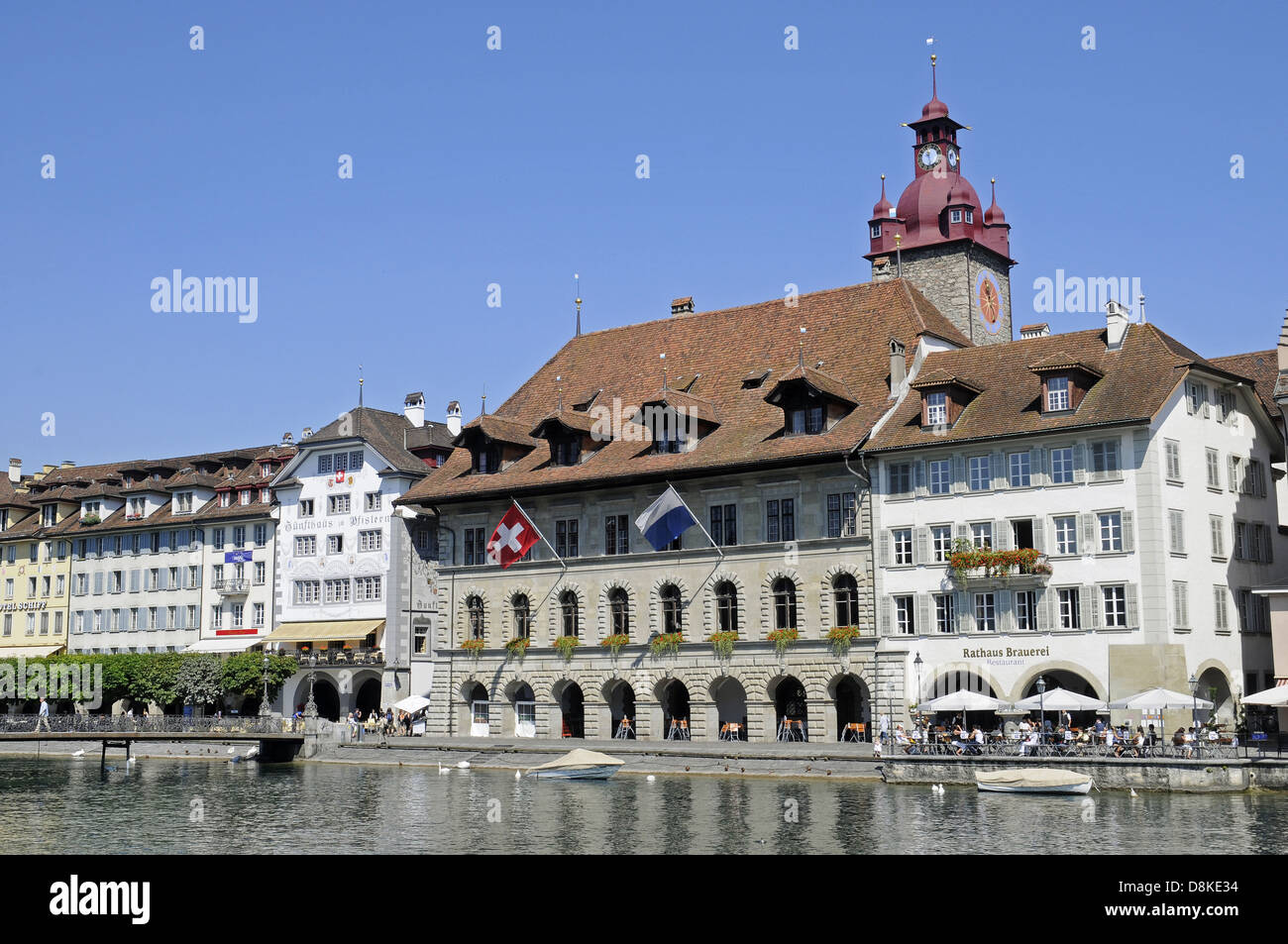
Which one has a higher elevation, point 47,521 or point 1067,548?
point 47,521

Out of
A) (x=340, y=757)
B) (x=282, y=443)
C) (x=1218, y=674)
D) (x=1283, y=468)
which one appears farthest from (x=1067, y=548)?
(x=282, y=443)

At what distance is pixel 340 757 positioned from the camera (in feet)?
213

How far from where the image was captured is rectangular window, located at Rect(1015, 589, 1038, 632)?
5281cm

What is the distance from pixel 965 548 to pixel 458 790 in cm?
2006

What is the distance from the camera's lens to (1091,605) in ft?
170

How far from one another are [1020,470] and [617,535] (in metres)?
18.3

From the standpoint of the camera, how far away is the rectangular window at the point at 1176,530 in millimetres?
51438

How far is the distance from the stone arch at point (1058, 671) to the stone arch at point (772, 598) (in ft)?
30.1

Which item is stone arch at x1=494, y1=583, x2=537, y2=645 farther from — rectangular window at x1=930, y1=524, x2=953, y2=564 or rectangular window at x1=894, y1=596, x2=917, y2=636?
rectangular window at x1=930, y1=524, x2=953, y2=564

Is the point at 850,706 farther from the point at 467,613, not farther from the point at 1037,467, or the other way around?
the point at 467,613

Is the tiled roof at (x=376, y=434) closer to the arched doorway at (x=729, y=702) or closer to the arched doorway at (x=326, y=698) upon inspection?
the arched doorway at (x=326, y=698)

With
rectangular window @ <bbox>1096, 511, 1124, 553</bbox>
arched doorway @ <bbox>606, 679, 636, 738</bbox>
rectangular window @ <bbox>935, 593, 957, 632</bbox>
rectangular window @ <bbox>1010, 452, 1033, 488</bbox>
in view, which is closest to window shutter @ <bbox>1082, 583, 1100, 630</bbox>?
rectangular window @ <bbox>1096, 511, 1124, 553</bbox>

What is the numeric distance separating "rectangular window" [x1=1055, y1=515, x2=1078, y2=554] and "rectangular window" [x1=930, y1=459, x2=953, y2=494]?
4.26 m

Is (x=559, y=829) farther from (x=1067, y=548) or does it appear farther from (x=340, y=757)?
(x=340, y=757)
